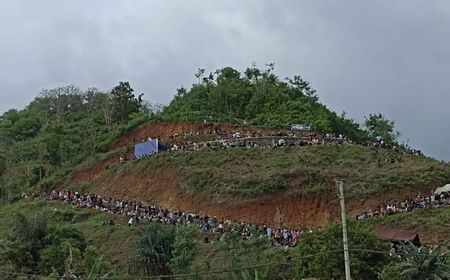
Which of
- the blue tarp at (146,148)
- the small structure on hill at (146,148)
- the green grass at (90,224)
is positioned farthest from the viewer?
the blue tarp at (146,148)

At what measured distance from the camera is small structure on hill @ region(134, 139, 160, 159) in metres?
66.3

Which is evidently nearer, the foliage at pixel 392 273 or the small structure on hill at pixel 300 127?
the foliage at pixel 392 273

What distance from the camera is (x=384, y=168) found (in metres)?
52.2

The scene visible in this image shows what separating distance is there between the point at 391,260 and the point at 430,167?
21872mm

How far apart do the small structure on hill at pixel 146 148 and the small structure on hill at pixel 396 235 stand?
29.6 m

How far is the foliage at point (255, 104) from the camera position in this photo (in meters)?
70.6

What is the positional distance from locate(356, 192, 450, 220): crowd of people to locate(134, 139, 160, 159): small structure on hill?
1012 inches

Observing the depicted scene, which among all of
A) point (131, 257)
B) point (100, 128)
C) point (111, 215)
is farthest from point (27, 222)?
point (100, 128)

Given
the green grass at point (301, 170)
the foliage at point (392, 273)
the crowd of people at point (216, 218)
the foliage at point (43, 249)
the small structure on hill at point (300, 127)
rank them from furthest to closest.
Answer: the small structure on hill at point (300, 127)
the green grass at point (301, 170)
the crowd of people at point (216, 218)
the foliage at point (43, 249)
the foliage at point (392, 273)

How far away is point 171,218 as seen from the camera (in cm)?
4897

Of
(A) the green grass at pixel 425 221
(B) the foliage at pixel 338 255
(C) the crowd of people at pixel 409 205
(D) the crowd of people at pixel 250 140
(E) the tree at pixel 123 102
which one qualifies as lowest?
(B) the foliage at pixel 338 255

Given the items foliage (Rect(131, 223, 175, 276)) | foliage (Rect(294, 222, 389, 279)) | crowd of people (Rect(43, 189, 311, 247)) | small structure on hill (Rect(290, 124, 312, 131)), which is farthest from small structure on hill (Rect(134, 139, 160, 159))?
foliage (Rect(294, 222, 389, 279))

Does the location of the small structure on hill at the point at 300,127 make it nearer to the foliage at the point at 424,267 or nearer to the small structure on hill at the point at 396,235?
the small structure on hill at the point at 396,235

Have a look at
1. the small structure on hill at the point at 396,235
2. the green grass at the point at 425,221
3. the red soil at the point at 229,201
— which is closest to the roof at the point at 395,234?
the small structure on hill at the point at 396,235
